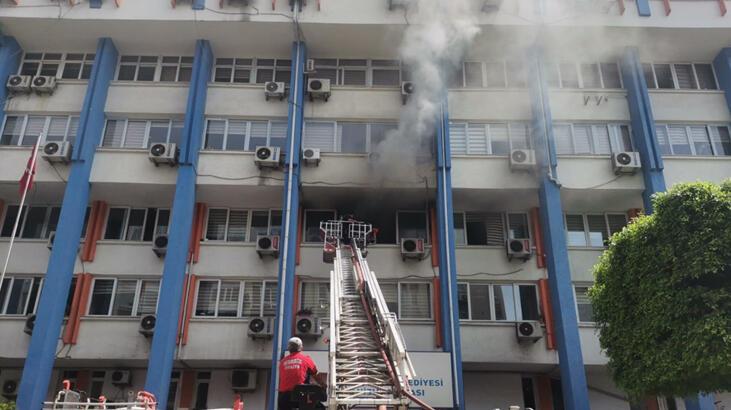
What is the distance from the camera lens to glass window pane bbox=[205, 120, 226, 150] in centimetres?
1955

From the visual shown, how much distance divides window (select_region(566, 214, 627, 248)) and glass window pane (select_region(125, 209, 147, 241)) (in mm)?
14311

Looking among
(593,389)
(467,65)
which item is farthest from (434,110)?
(593,389)

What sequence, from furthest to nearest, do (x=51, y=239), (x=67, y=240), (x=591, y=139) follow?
(x=591, y=139)
(x=51, y=239)
(x=67, y=240)

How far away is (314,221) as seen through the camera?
64.7 feet

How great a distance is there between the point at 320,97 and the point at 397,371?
44.2 ft

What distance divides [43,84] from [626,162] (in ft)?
64.0

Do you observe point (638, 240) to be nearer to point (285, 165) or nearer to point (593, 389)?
point (593, 389)

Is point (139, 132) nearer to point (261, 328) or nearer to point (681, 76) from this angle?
point (261, 328)

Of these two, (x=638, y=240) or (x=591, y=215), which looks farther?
(x=591, y=215)

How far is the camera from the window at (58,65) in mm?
20484

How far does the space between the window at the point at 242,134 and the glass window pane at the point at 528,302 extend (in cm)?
920

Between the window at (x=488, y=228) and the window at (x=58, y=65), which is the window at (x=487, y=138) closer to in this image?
the window at (x=488, y=228)

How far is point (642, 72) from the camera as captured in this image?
19.6 meters

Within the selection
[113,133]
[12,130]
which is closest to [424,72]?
[113,133]
